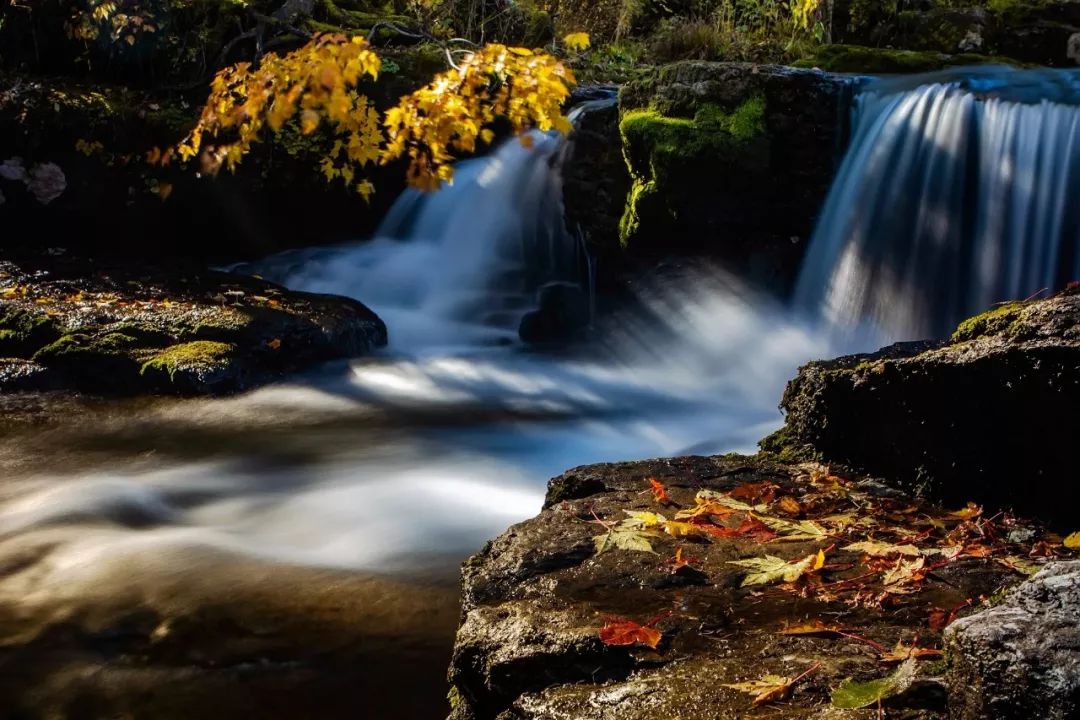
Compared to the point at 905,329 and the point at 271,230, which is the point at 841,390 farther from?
the point at 271,230

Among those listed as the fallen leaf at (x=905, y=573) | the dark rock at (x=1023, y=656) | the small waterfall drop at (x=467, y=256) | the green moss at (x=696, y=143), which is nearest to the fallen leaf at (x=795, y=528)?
the fallen leaf at (x=905, y=573)

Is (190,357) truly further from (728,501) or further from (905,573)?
(905,573)

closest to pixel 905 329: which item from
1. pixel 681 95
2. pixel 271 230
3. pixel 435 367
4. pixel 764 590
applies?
pixel 681 95

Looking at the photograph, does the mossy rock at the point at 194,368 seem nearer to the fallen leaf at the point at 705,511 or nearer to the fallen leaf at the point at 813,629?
the fallen leaf at the point at 705,511

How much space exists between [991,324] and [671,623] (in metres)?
1.70

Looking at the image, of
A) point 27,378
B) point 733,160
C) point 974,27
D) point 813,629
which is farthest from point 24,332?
point 974,27

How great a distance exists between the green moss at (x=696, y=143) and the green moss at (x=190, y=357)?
391 centimetres

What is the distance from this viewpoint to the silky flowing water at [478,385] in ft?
12.7

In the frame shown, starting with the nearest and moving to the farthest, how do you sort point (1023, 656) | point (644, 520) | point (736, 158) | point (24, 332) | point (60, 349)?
1. point (1023, 656)
2. point (644, 520)
3. point (60, 349)
4. point (24, 332)
5. point (736, 158)

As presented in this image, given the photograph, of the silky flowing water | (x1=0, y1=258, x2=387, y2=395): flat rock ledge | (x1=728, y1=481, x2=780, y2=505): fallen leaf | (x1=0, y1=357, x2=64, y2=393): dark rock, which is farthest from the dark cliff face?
(x1=0, y1=357, x2=64, y2=393): dark rock

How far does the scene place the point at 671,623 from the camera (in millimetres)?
2037

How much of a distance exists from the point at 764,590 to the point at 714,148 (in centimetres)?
577

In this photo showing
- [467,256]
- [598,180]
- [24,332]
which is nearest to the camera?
[24,332]

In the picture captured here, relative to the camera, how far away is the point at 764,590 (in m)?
2.21
